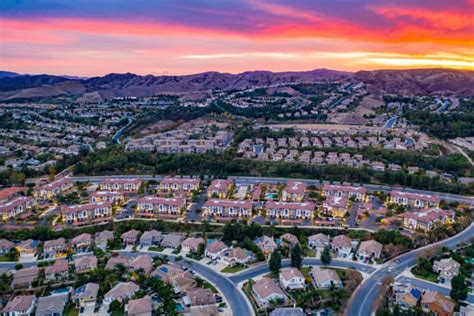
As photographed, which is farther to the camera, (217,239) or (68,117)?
(68,117)

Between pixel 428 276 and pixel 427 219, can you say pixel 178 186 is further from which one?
pixel 428 276

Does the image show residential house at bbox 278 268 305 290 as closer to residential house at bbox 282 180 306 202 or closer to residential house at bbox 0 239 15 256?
residential house at bbox 282 180 306 202

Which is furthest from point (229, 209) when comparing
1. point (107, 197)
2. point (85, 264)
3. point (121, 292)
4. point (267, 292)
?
point (121, 292)

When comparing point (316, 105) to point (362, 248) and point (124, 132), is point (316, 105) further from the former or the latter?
point (362, 248)

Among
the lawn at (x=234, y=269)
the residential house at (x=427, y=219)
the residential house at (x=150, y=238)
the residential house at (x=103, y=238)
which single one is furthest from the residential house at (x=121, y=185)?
the residential house at (x=427, y=219)

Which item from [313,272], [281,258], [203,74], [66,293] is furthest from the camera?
[203,74]

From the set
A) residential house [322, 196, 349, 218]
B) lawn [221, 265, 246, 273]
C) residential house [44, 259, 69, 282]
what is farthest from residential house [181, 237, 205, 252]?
residential house [322, 196, 349, 218]

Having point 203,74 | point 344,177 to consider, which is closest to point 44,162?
point 344,177
